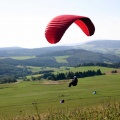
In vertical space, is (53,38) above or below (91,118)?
above

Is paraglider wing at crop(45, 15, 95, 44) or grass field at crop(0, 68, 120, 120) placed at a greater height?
paraglider wing at crop(45, 15, 95, 44)

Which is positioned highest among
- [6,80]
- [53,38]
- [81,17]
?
[81,17]

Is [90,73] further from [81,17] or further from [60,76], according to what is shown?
[81,17]

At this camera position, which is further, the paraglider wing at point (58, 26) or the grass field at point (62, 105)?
the grass field at point (62, 105)

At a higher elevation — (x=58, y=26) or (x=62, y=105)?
(x=58, y=26)

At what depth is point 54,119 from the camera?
14984 millimetres

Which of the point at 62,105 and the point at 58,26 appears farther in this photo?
the point at 62,105

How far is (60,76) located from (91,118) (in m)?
103

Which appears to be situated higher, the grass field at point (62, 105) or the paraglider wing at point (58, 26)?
the paraglider wing at point (58, 26)

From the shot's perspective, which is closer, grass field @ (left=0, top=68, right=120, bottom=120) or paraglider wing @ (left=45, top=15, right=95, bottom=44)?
paraglider wing @ (left=45, top=15, right=95, bottom=44)

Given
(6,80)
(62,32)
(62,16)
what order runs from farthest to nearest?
1. (6,80)
2. (62,16)
3. (62,32)

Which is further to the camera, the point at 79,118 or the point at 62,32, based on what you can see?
the point at 79,118

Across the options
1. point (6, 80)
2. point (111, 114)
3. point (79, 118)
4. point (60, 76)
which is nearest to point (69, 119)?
point (79, 118)

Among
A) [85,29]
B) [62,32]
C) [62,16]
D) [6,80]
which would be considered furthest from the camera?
[6,80]
